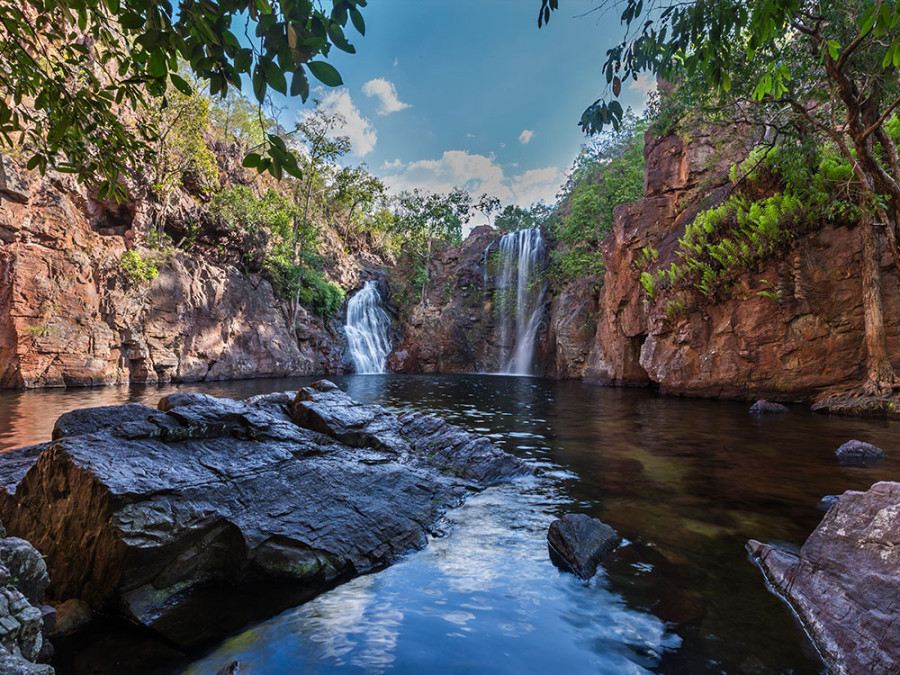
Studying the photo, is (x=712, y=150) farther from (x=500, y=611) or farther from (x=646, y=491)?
(x=500, y=611)

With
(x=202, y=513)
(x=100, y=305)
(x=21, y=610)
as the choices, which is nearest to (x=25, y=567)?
(x=21, y=610)

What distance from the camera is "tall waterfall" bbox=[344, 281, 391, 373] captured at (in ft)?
96.7

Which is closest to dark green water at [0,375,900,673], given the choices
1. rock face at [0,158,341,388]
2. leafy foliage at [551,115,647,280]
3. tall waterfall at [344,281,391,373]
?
rock face at [0,158,341,388]

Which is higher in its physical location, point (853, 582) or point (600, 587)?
point (853, 582)

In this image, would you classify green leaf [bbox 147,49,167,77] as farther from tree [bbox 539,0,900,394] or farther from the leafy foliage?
the leafy foliage

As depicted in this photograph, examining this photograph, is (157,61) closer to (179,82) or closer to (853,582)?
(179,82)

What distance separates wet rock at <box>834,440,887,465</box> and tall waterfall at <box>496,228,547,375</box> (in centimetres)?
2230

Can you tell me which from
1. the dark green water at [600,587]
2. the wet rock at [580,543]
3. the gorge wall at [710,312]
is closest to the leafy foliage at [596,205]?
the gorge wall at [710,312]

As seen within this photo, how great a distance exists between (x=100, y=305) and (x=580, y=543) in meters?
19.1

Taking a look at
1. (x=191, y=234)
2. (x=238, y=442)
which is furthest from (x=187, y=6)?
(x=191, y=234)

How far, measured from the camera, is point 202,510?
3082mm

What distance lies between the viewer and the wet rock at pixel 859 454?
5.57 meters

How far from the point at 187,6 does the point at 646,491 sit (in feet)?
18.4

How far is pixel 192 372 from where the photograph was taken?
1822 centimetres
